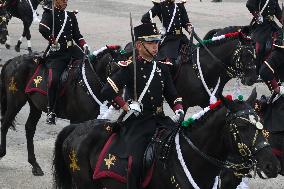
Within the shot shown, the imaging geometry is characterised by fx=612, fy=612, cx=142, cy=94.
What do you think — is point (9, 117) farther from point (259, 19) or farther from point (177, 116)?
point (259, 19)

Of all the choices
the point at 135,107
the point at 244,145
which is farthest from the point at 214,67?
the point at 244,145

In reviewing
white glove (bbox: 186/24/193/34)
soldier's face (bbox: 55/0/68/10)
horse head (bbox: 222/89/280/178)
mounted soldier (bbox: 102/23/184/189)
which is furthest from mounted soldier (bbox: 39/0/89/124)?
horse head (bbox: 222/89/280/178)

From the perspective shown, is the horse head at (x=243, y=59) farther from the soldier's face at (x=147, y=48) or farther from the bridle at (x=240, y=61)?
the soldier's face at (x=147, y=48)

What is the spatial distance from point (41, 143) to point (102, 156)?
5182 mm

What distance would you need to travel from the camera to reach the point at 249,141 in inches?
232

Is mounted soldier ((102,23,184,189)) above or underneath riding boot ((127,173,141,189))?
above

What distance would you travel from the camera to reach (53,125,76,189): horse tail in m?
7.90

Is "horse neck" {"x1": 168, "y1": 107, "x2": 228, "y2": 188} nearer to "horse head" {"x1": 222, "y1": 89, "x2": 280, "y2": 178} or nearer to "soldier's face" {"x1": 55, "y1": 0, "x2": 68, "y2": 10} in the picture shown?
"horse head" {"x1": 222, "y1": 89, "x2": 280, "y2": 178}

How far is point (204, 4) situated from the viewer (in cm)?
3475

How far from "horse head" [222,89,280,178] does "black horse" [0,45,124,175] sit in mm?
4265

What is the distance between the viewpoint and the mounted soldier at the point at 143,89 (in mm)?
7164

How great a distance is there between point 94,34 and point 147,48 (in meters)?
17.9

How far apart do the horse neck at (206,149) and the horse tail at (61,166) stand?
5.96 ft

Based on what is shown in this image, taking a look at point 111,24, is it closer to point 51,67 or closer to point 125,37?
point 125,37
